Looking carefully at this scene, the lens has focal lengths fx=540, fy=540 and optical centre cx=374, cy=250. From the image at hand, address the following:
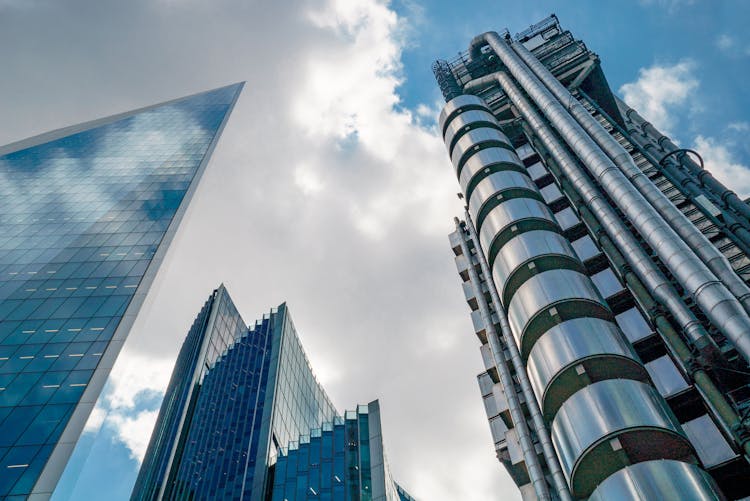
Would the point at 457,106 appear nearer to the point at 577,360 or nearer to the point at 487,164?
the point at 487,164

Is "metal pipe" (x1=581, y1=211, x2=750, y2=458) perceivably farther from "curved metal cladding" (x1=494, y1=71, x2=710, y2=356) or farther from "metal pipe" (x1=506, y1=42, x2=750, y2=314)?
"metal pipe" (x1=506, y1=42, x2=750, y2=314)

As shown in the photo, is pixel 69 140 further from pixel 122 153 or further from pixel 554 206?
pixel 554 206

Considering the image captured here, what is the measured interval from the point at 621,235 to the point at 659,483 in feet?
43.8

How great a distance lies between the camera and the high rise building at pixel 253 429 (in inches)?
3460

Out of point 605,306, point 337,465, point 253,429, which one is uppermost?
point 253,429

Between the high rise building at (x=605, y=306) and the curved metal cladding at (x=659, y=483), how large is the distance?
2.1 inches

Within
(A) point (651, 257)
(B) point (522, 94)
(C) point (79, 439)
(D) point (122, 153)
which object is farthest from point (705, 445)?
(D) point (122, 153)

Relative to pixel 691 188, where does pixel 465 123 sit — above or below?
above

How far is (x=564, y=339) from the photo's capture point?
90.9ft

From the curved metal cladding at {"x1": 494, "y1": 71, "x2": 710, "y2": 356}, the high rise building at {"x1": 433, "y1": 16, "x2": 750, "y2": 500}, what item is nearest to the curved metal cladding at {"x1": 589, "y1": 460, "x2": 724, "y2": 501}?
the high rise building at {"x1": 433, "y1": 16, "x2": 750, "y2": 500}

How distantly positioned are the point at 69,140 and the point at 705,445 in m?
125

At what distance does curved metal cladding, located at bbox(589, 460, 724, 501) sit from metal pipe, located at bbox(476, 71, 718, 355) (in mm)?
4892

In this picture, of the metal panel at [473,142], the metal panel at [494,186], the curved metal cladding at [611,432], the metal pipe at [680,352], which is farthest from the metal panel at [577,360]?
the metal panel at [473,142]

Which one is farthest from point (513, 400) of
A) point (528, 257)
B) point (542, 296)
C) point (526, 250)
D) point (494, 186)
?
point (494, 186)
